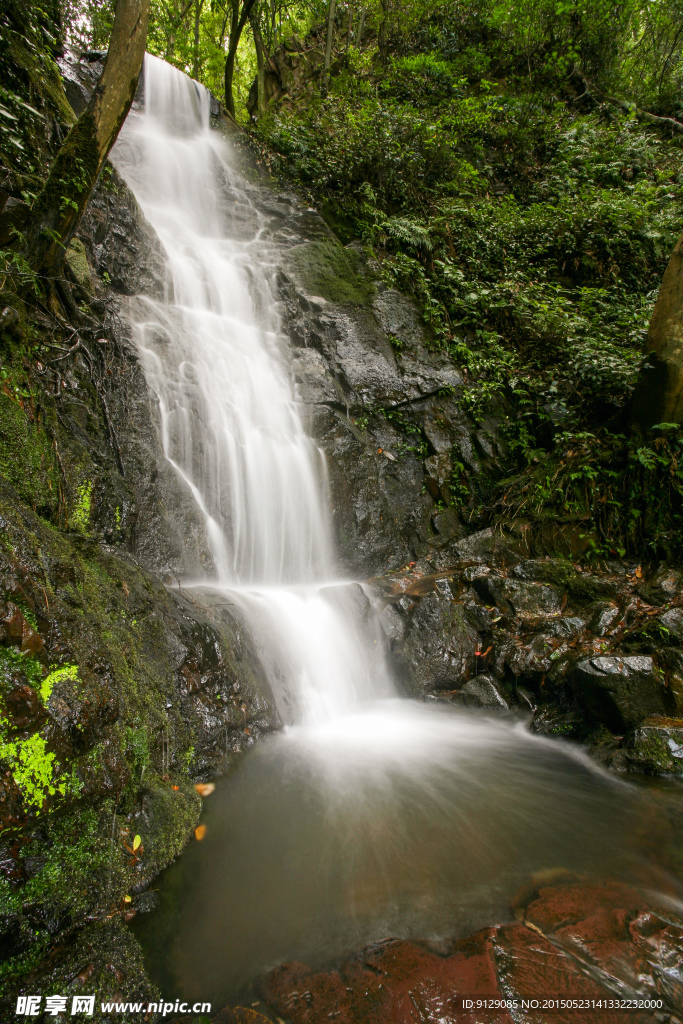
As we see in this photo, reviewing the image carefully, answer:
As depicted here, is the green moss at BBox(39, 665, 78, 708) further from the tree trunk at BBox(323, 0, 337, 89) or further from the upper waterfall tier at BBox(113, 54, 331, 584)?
the tree trunk at BBox(323, 0, 337, 89)

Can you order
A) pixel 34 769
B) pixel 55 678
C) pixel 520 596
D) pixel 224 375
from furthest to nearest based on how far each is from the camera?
pixel 224 375, pixel 520 596, pixel 55 678, pixel 34 769

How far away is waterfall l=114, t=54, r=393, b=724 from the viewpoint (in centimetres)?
552

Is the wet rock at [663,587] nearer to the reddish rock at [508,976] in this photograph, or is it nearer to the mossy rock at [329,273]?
the reddish rock at [508,976]

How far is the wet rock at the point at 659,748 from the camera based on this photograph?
413 centimetres

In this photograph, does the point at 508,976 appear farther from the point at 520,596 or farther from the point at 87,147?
the point at 87,147

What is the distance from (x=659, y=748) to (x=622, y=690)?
0.54m

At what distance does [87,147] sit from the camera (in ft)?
15.9

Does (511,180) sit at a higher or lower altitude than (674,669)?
higher

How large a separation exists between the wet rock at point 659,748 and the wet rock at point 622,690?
0.19 m

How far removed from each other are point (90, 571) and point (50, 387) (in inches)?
91.5

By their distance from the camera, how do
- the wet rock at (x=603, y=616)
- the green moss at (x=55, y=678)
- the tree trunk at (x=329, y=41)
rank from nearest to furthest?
the green moss at (x=55, y=678) < the wet rock at (x=603, y=616) < the tree trunk at (x=329, y=41)

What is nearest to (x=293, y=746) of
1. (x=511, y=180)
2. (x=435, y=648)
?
(x=435, y=648)

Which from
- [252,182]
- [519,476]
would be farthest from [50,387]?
[252,182]

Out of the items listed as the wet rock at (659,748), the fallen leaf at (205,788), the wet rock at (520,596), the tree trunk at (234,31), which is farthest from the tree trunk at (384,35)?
the fallen leaf at (205,788)
